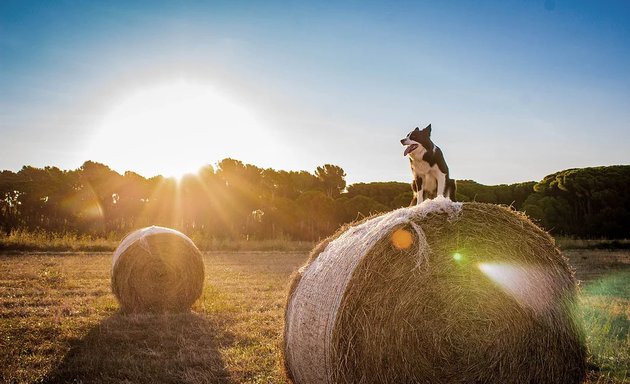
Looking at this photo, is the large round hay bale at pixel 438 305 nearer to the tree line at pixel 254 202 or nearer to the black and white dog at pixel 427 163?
the black and white dog at pixel 427 163

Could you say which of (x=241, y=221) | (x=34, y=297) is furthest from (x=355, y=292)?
(x=241, y=221)

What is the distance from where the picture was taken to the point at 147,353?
16.5ft

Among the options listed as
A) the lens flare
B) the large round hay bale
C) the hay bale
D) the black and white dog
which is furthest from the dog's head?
the hay bale

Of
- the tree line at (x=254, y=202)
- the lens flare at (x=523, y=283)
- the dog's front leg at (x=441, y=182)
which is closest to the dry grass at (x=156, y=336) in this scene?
the lens flare at (x=523, y=283)

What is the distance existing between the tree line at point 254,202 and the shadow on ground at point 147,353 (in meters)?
22.0

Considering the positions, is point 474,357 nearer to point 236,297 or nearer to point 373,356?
point 373,356

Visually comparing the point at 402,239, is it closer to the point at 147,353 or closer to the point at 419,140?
the point at 419,140

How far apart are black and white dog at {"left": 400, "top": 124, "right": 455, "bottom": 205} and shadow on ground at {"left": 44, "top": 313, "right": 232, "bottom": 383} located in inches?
128

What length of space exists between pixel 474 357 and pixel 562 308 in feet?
3.10

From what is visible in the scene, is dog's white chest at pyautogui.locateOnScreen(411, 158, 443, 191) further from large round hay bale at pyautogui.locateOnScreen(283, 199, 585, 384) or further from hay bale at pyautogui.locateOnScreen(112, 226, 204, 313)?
hay bale at pyautogui.locateOnScreen(112, 226, 204, 313)

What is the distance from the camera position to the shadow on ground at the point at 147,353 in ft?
14.1

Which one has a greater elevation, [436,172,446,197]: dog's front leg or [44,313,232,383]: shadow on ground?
[436,172,446,197]: dog's front leg

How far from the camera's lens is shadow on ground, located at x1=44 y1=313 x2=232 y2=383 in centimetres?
430

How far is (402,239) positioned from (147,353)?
10.4ft
